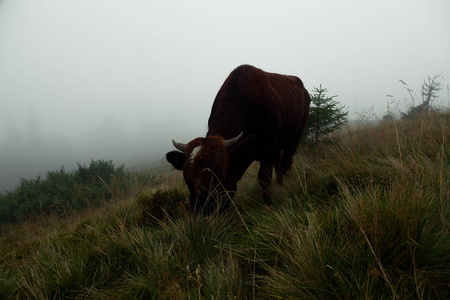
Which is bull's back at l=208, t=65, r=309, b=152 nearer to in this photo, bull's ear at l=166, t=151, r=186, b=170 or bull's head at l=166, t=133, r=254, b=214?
bull's head at l=166, t=133, r=254, b=214

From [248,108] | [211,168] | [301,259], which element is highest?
[248,108]

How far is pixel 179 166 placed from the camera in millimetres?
2906

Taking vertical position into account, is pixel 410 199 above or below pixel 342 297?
above

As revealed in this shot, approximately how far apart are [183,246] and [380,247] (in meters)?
1.46

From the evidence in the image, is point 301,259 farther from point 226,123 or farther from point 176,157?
point 226,123

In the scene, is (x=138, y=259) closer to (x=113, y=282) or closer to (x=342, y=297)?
(x=113, y=282)

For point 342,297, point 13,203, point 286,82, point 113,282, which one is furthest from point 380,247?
point 13,203

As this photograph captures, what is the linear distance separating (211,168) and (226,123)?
1.02 metres

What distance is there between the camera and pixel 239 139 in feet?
8.92

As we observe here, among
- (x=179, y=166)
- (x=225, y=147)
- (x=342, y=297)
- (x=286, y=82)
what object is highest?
(x=286, y=82)

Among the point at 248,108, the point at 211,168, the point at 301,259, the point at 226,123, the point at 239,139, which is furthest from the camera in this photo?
the point at 248,108

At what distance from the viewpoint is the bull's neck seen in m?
3.12

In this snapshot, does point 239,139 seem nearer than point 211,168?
No

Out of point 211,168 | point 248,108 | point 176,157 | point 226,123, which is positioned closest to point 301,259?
point 211,168
